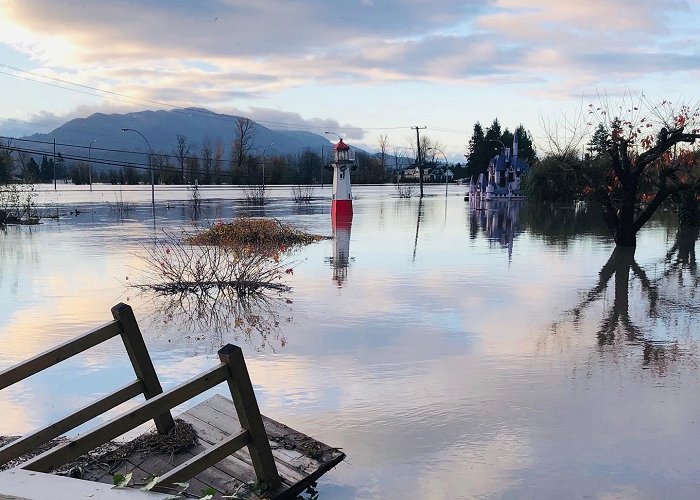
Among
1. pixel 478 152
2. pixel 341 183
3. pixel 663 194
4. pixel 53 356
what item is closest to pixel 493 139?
pixel 478 152

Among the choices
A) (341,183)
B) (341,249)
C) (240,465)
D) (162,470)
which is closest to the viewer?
(162,470)

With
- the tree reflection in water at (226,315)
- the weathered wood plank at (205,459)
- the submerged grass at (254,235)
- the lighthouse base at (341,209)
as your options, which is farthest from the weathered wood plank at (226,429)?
the lighthouse base at (341,209)

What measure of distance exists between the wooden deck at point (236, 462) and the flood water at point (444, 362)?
325 millimetres

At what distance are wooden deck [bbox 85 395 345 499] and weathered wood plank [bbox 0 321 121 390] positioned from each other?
32.6 inches

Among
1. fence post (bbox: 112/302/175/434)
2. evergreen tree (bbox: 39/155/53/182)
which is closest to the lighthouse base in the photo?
fence post (bbox: 112/302/175/434)

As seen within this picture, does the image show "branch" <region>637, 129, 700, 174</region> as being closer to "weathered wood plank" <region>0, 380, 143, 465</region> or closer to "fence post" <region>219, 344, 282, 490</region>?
"fence post" <region>219, 344, 282, 490</region>

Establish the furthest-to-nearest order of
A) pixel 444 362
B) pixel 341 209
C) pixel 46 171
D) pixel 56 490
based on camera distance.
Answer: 1. pixel 46 171
2. pixel 341 209
3. pixel 444 362
4. pixel 56 490

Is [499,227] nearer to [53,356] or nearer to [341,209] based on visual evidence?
[341,209]

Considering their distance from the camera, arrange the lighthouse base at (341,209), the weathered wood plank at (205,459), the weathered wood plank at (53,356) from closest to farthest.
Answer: the weathered wood plank at (205,459)
the weathered wood plank at (53,356)
the lighthouse base at (341,209)

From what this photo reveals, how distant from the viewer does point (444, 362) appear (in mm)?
8477

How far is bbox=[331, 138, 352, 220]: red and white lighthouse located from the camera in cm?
3238

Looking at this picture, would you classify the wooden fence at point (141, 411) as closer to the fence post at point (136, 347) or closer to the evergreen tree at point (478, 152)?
the fence post at point (136, 347)

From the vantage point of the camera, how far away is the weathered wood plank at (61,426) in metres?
4.24

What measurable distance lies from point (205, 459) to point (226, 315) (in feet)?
23.7
